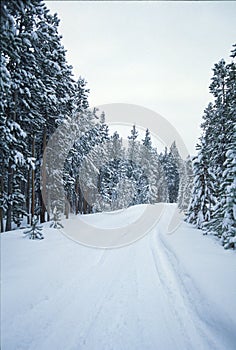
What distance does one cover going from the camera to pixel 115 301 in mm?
5484

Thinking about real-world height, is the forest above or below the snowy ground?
above

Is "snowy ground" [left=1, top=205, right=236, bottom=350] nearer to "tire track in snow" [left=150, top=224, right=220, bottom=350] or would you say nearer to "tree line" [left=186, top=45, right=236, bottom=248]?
"tire track in snow" [left=150, top=224, right=220, bottom=350]

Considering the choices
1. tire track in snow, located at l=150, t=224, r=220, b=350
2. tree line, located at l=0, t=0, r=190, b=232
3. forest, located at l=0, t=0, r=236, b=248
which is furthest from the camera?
forest, located at l=0, t=0, r=236, b=248

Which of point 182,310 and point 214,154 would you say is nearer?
point 182,310

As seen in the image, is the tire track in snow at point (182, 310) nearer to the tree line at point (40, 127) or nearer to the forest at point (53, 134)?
the forest at point (53, 134)

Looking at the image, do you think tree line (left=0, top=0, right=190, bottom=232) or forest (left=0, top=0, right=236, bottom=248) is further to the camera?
forest (left=0, top=0, right=236, bottom=248)

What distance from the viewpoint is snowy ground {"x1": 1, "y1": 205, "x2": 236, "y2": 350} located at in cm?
400

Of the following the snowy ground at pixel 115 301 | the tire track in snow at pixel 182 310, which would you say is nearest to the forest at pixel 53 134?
the tire track in snow at pixel 182 310

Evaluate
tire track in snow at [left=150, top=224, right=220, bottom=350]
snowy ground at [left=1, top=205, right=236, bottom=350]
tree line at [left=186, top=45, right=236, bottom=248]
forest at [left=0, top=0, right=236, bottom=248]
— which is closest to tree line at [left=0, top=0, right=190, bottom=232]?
forest at [left=0, top=0, right=236, bottom=248]

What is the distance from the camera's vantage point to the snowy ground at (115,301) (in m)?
4.00

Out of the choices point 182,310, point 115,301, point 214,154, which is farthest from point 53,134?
point 182,310

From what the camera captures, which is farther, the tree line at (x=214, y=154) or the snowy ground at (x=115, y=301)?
the tree line at (x=214, y=154)

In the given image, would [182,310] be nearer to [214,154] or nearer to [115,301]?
[115,301]

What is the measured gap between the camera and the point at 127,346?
3.81 metres
